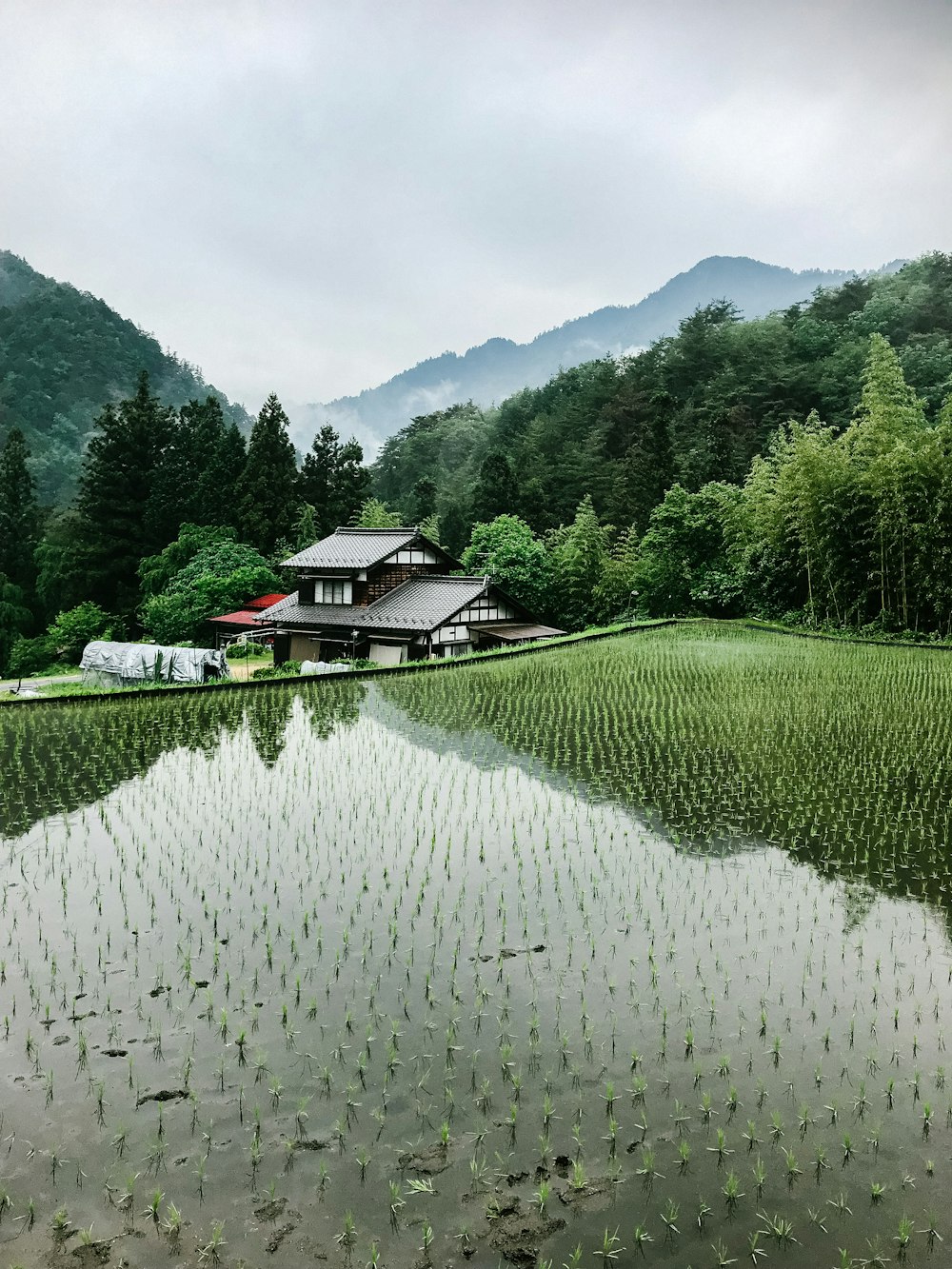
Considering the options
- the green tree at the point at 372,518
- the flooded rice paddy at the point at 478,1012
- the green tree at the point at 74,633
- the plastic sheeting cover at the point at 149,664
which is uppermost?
the green tree at the point at 372,518

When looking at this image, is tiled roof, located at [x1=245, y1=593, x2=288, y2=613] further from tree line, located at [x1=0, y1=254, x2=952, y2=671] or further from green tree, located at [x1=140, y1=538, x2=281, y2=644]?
tree line, located at [x1=0, y1=254, x2=952, y2=671]

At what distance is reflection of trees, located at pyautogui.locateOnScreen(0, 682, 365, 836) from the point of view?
8.51 meters

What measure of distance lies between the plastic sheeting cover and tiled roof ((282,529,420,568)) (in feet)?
14.0

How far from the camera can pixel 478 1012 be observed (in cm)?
443

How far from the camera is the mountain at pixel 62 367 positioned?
2050 inches

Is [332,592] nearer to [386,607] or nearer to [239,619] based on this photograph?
[386,607]

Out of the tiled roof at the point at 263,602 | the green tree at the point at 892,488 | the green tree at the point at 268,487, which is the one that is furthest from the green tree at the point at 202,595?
the green tree at the point at 892,488

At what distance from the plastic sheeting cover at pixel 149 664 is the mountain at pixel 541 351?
126 metres

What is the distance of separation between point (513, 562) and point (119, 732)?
1574 centimetres

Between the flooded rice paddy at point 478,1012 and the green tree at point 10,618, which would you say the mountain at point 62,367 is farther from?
the flooded rice paddy at point 478,1012

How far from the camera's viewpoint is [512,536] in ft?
84.9

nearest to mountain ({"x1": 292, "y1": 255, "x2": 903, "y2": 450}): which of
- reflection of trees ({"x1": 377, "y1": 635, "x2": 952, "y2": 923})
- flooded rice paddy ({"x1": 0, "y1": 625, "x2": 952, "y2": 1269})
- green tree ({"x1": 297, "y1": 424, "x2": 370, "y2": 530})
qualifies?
green tree ({"x1": 297, "y1": 424, "x2": 370, "y2": 530})

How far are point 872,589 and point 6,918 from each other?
18547 mm

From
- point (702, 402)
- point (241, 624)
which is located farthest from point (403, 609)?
point (702, 402)
